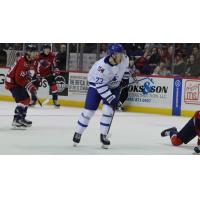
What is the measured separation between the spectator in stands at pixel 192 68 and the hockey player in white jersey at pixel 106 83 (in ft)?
20.1

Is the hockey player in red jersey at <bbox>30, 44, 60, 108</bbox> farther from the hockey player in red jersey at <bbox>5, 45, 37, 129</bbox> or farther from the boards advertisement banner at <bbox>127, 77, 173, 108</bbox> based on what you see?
the hockey player in red jersey at <bbox>5, 45, 37, 129</bbox>

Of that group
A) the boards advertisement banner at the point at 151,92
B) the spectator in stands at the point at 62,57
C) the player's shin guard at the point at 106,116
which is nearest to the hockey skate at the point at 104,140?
the player's shin guard at the point at 106,116

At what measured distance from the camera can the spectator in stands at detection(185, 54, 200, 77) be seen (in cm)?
1460

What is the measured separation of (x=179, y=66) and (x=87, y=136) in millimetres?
5525

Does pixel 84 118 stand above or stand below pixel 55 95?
above

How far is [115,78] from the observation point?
8.52m

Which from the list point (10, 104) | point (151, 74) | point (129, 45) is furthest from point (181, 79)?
point (10, 104)

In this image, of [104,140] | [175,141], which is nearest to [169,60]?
[175,141]

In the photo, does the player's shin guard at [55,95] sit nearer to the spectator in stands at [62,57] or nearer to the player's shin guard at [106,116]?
the spectator in stands at [62,57]

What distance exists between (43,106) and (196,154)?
7911 mm

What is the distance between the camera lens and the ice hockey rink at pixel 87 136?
28.1ft

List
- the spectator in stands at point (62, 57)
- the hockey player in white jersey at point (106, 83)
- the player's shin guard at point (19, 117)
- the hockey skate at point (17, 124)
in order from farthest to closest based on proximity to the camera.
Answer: the spectator in stands at point (62, 57) → the hockey skate at point (17, 124) → the player's shin guard at point (19, 117) → the hockey player in white jersey at point (106, 83)

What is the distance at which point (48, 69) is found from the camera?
51.1 feet

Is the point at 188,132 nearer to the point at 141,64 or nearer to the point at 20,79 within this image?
the point at 20,79
